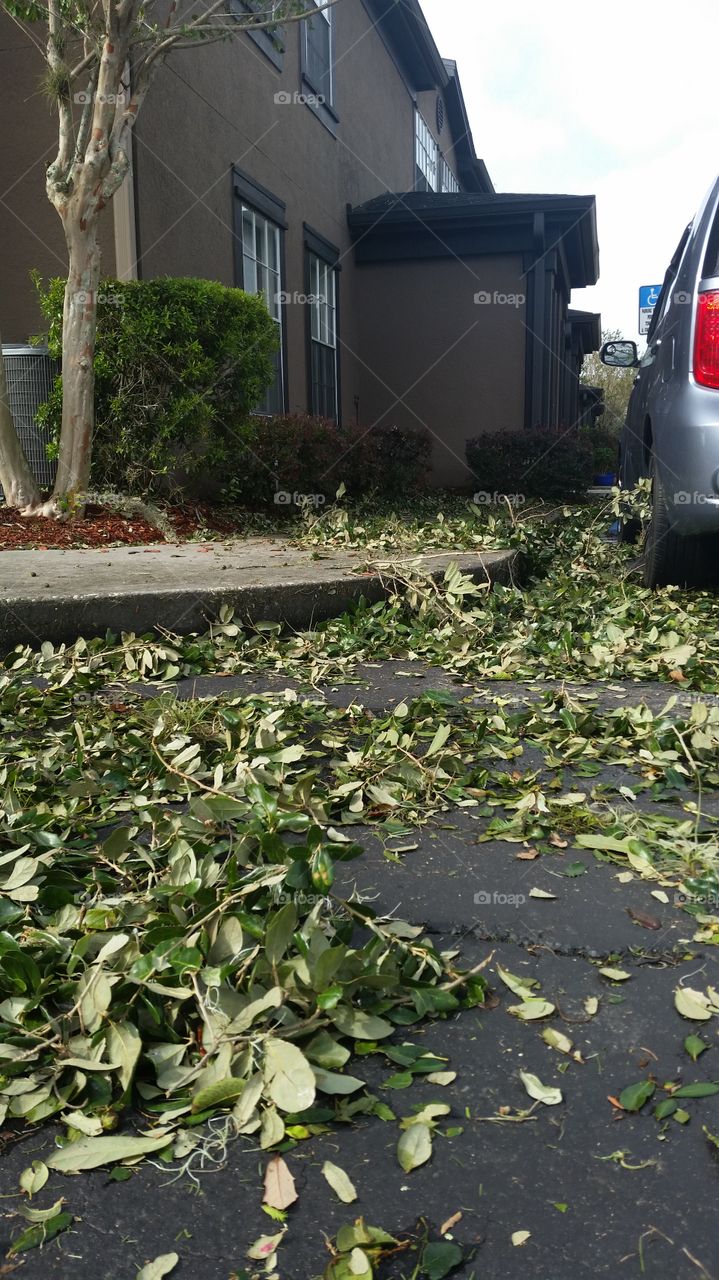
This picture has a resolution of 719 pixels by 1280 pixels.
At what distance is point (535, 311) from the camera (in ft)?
43.9

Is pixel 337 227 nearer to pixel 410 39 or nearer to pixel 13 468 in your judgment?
pixel 410 39

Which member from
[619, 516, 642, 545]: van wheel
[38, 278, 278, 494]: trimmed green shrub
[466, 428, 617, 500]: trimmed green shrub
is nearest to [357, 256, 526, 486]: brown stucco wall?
[466, 428, 617, 500]: trimmed green shrub

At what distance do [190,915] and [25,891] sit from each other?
0.34 metres

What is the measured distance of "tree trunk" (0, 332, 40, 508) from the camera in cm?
624

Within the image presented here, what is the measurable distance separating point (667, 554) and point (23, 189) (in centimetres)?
546

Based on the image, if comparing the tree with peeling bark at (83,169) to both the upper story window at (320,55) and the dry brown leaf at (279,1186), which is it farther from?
the upper story window at (320,55)

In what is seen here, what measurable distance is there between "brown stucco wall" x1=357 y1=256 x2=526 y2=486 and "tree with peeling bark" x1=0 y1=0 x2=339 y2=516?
7513 mm

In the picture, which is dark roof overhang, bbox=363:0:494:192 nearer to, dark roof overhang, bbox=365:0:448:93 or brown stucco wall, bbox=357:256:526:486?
dark roof overhang, bbox=365:0:448:93

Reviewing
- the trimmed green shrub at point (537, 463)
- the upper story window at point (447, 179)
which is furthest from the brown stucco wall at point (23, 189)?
the upper story window at point (447, 179)

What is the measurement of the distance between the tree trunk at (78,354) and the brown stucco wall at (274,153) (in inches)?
51.2

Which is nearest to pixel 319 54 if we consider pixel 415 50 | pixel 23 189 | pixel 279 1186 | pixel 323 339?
pixel 323 339

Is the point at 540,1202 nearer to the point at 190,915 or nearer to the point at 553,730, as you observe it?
the point at 190,915

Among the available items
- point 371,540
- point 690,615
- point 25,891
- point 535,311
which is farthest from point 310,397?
point 25,891

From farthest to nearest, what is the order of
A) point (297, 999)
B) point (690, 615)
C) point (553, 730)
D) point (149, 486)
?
1. point (149, 486)
2. point (690, 615)
3. point (553, 730)
4. point (297, 999)
